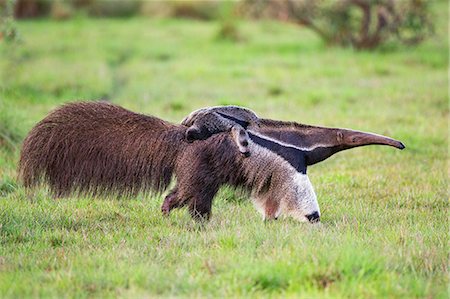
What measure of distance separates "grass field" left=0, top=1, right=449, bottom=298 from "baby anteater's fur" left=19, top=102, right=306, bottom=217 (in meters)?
0.23

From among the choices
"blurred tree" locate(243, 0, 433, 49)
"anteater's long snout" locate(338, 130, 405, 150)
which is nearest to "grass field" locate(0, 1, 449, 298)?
"anteater's long snout" locate(338, 130, 405, 150)

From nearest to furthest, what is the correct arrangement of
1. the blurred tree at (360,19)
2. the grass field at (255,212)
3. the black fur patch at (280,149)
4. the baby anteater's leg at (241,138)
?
the grass field at (255,212)
the baby anteater's leg at (241,138)
the black fur patch at (280,149)
the blurred tree at (360,19)

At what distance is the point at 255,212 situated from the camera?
6582mm

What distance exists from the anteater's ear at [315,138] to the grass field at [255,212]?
0.57 meters

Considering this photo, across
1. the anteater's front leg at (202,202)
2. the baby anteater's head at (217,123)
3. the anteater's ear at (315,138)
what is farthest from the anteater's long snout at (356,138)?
the anteater's front leg at (202,202)

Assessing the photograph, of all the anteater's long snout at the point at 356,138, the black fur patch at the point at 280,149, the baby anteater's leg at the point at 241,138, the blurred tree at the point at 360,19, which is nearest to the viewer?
the baby anteater's leg at the point at 241,138

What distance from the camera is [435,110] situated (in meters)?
12.5

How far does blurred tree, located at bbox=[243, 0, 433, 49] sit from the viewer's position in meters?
18.6

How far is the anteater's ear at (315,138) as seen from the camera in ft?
19.2

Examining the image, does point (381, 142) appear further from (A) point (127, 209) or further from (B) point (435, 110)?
(B) point (435, 110)

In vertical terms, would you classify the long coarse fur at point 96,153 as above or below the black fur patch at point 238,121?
below

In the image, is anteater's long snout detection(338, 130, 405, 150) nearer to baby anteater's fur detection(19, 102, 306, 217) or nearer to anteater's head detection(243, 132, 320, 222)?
anteater's head detection(243, 132, 320, 222)

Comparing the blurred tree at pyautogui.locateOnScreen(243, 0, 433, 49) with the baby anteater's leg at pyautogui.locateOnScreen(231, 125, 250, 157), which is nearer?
the baby anteater's leg at pyautogui.locateOnScreen(231, 125, 250, 157)

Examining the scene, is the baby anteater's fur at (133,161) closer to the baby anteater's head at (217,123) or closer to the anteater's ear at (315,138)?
the baby anteater's head at (217,123)
